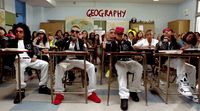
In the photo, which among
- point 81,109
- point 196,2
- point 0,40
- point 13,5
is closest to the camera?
point 81,109

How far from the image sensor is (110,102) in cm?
296

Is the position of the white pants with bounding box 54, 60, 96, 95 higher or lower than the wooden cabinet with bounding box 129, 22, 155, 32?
lower

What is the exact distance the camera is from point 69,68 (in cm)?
308

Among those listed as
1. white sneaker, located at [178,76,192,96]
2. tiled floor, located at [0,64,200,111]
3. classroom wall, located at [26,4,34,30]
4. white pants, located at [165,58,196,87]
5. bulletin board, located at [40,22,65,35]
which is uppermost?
classroom wall, located at [26,4,34,30]

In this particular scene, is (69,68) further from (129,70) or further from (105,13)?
(105,13)

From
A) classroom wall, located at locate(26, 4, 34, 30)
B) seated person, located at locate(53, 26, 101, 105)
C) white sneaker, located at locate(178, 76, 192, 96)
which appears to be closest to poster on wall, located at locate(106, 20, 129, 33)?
classroom wall, located at locate(26, 4, 34, 30)

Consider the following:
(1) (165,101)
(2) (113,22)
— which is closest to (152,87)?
(1) (165,101)

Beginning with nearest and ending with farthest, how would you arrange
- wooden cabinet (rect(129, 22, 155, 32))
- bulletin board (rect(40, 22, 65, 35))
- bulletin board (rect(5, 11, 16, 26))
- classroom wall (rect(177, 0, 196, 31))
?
bulletin board (rect(5, 11, 16, 26)) → classroom wall (rect(177, 0, 196, 31)) → bulletin board (rect(40, 22, 65, 35)) → wooden cabinet (rect(129, 22, 155, 32))

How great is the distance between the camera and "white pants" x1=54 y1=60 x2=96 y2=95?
9.59 feet

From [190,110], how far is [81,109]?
143cm

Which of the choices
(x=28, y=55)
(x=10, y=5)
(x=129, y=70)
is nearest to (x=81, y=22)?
(x=10, y=5)

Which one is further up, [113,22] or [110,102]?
[113,22]

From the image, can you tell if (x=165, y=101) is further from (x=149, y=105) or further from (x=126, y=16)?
(x=126, y=16)

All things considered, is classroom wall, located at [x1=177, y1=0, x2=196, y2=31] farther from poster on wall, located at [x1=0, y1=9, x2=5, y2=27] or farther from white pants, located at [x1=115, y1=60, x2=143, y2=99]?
poster on wall, located at [x1=0, y1=9, x2=5, y2=27]
